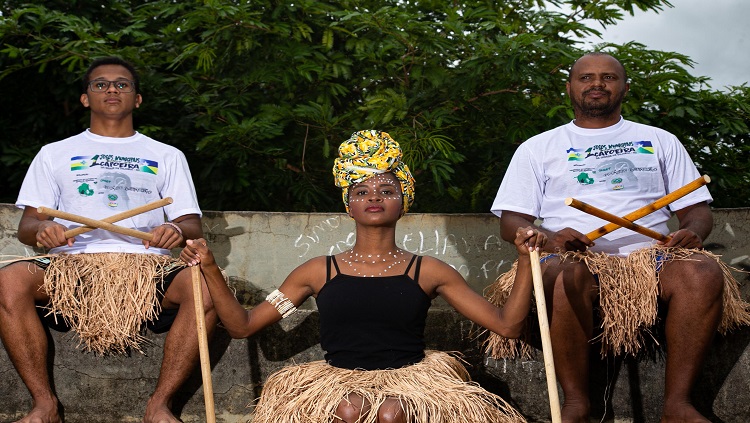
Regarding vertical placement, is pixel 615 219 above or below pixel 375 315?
above

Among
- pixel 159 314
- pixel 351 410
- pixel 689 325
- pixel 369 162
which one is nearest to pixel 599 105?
pixel 689 325

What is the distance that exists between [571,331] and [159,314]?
5.80ft

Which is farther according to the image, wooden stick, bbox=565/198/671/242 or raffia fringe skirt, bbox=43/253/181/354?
raffia fringe skirt, bbox=43/253/181/354

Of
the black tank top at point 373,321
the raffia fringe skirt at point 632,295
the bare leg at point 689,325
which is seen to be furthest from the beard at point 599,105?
the black tank top at point 373,321

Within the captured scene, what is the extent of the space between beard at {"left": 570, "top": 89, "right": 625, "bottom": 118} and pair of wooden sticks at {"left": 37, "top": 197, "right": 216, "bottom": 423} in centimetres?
189

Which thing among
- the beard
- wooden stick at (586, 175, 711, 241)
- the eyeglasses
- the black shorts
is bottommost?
the black shorts

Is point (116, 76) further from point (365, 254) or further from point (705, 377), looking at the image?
point (705, 377)

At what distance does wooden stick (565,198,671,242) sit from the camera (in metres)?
3.69

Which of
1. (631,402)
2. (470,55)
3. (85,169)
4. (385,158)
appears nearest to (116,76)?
(85,169)

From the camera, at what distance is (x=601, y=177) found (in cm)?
436

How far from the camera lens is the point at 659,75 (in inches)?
237

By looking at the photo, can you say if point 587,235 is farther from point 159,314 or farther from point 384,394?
point 159,314

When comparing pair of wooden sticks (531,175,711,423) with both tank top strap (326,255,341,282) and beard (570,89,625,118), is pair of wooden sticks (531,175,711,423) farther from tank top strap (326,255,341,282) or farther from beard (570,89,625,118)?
tank top strap (326,255,341,282)

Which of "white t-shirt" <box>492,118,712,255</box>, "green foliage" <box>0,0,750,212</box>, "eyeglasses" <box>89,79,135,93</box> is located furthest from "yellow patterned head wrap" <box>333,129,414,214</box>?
"green foliage" <box>0,0,750,212</box>
